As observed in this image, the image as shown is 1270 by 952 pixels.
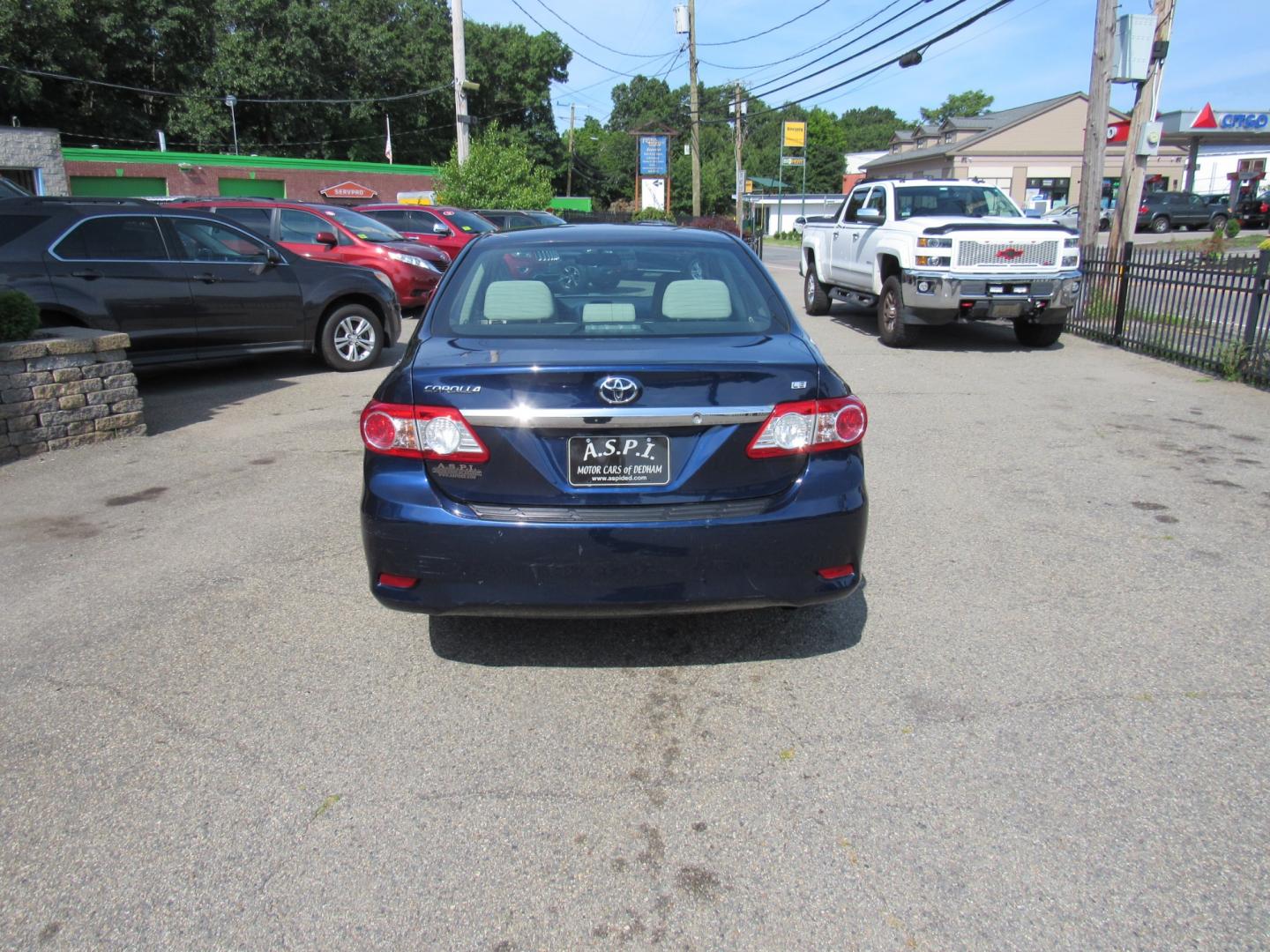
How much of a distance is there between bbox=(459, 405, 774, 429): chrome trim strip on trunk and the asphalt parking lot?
1043 millimetres


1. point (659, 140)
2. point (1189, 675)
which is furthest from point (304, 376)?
point (659, 140)

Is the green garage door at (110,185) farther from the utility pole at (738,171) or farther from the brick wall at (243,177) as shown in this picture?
the utility pole at (738,171)

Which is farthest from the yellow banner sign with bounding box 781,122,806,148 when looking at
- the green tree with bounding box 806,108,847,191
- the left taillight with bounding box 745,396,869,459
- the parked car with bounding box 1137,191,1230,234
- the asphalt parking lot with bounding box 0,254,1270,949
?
the left taillight with bounding box 745,396,869,459

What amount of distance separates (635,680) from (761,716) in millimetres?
521

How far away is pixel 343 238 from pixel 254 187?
3737 centimetres

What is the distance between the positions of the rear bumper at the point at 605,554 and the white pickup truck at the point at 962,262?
8.46m

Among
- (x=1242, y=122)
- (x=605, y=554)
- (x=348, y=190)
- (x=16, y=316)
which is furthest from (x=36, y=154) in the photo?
(x=1242, y=122)

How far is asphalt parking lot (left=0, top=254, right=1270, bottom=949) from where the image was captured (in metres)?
2.43

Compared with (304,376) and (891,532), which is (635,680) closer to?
(891,532)

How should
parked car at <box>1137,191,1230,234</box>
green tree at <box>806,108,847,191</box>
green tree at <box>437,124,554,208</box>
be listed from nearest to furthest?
green tree at <box>437,124,554,208</box>
parked car at <box>1137,191,1230,234</box>
green tree at <box>806,108,847,191</box>

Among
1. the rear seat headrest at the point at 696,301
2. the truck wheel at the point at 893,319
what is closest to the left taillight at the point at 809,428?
the rear seat headrest at the point at 696,301

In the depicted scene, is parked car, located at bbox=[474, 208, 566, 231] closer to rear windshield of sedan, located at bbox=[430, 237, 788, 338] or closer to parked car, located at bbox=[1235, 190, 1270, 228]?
rear windshield of sedan, located at bbox=[430, 237, 788, 338]

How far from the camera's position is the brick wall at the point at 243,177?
4053 cm

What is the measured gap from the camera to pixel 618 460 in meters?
3.17
